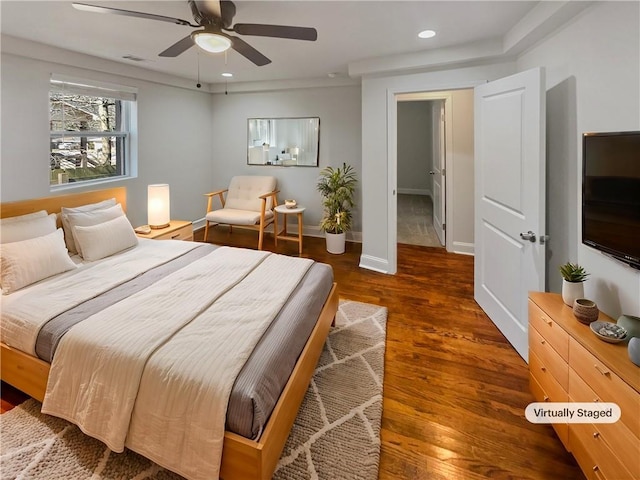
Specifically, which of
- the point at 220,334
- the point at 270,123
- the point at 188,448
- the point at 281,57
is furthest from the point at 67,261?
the point at 270,123

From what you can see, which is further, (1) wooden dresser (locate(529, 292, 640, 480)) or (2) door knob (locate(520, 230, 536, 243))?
(2) door knob (locate(520, 230, 536, 243))

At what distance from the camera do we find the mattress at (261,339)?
1354 millimetres

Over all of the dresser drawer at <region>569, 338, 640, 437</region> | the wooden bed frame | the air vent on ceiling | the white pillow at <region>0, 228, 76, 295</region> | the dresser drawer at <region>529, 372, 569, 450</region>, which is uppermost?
the air vent on ceiling

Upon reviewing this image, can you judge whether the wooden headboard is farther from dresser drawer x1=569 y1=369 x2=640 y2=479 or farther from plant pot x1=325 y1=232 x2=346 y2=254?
dresser drawer x1=569 y1=369 x2=640 y2=479

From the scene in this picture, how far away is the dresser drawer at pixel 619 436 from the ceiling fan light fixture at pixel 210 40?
2.60 m

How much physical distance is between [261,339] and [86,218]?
7.24 feet

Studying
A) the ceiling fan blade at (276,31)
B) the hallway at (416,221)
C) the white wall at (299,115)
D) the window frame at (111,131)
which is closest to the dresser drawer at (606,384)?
the ceiling fan blade at (276,31)

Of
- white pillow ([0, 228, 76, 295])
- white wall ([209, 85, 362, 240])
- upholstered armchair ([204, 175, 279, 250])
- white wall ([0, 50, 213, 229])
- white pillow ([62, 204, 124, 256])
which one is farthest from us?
white wall ([209, 85, 362, 240])

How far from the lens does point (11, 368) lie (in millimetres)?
1933

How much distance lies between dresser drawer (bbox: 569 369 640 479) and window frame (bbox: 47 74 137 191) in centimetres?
459

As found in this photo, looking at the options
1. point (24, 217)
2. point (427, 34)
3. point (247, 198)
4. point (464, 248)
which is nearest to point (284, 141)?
point (247, 198)

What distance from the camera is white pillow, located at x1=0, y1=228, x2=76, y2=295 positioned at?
2.21 m

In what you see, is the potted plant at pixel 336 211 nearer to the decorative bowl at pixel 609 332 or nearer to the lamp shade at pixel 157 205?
the lamp shade at pixel 157 205

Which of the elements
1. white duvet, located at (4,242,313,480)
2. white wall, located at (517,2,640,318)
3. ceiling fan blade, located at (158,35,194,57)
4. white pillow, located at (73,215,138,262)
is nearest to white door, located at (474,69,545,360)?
white wall, located at (517,2,640,318)
